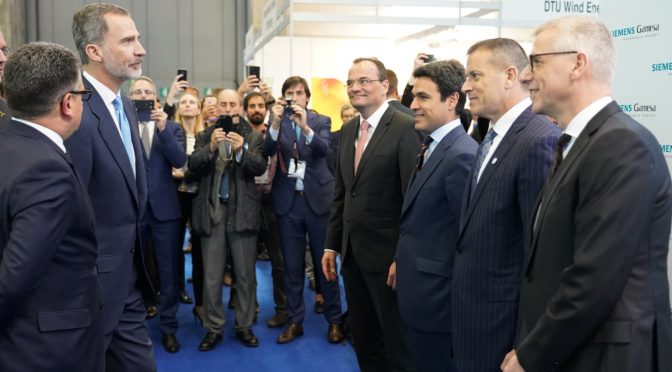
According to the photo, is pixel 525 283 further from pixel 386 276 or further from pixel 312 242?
pixel 312 242

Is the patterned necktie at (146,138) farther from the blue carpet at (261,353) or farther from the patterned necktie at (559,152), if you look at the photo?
the patterned necktie at (559,152)

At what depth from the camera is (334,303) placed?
423 cm

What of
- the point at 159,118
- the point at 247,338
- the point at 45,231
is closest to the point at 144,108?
the point at 159,118

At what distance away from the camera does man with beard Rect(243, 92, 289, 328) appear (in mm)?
4574

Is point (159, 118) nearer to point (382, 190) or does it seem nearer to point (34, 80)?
point (382, 190)

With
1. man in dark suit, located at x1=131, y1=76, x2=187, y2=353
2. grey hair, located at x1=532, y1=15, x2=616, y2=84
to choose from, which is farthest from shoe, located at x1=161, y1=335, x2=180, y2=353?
grey hair, located at x1=532, y1=15, x2=616, y2=84

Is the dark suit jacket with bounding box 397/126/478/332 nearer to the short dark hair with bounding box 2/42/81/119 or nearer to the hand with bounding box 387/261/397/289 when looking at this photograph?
the hand with bounding box 387/261/397/289

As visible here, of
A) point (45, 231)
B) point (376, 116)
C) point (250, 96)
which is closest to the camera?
point (45, 231)

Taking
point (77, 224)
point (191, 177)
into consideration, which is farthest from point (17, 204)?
point (191, 177)

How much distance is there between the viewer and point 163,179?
13.5 ft

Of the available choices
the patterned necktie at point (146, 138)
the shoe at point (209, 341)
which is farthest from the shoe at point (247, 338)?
the patterned necktie at point (146, 138)

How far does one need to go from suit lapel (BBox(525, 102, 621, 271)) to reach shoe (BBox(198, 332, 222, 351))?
291 centimetres

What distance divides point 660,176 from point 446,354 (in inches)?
50.5

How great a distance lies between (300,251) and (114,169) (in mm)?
2113
